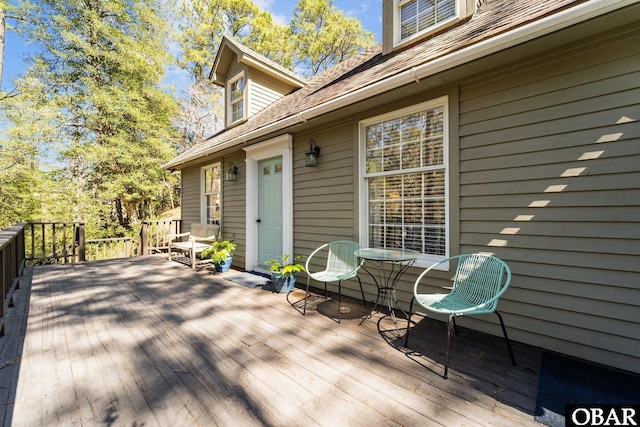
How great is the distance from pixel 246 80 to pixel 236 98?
66cm

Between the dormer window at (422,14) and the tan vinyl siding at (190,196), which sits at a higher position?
the dormer window at (422,14)

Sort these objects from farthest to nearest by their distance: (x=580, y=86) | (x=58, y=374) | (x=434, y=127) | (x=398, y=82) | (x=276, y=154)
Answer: (x=276, y=154), (x=434, y=127), (x=398, y=82), (x=580, y=86), (x=58, y=374)

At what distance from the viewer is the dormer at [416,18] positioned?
3262 mm

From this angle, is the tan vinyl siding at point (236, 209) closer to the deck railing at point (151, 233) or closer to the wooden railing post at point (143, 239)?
the deck railing at point (151, 233)

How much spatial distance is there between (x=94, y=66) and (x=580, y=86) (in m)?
12.6

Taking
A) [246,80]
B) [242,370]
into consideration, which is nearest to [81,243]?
[246,80]

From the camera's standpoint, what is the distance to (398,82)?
8.80 ft

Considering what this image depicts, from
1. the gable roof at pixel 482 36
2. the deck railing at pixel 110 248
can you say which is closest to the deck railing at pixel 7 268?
the deck railing at pixel 110 248

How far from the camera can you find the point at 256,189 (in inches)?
209

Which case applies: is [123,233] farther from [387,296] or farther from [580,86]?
[580,86]

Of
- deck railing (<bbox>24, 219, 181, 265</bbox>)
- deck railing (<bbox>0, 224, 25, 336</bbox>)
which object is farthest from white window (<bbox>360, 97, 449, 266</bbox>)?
deck railing (<bbox>24, 219, 181, 265</bbox>)

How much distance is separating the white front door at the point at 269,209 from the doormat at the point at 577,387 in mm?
3764

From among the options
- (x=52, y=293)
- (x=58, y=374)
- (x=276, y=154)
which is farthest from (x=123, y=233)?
(x=58, y=374)

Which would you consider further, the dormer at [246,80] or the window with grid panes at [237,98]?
the window with grid panes at [237,98]
